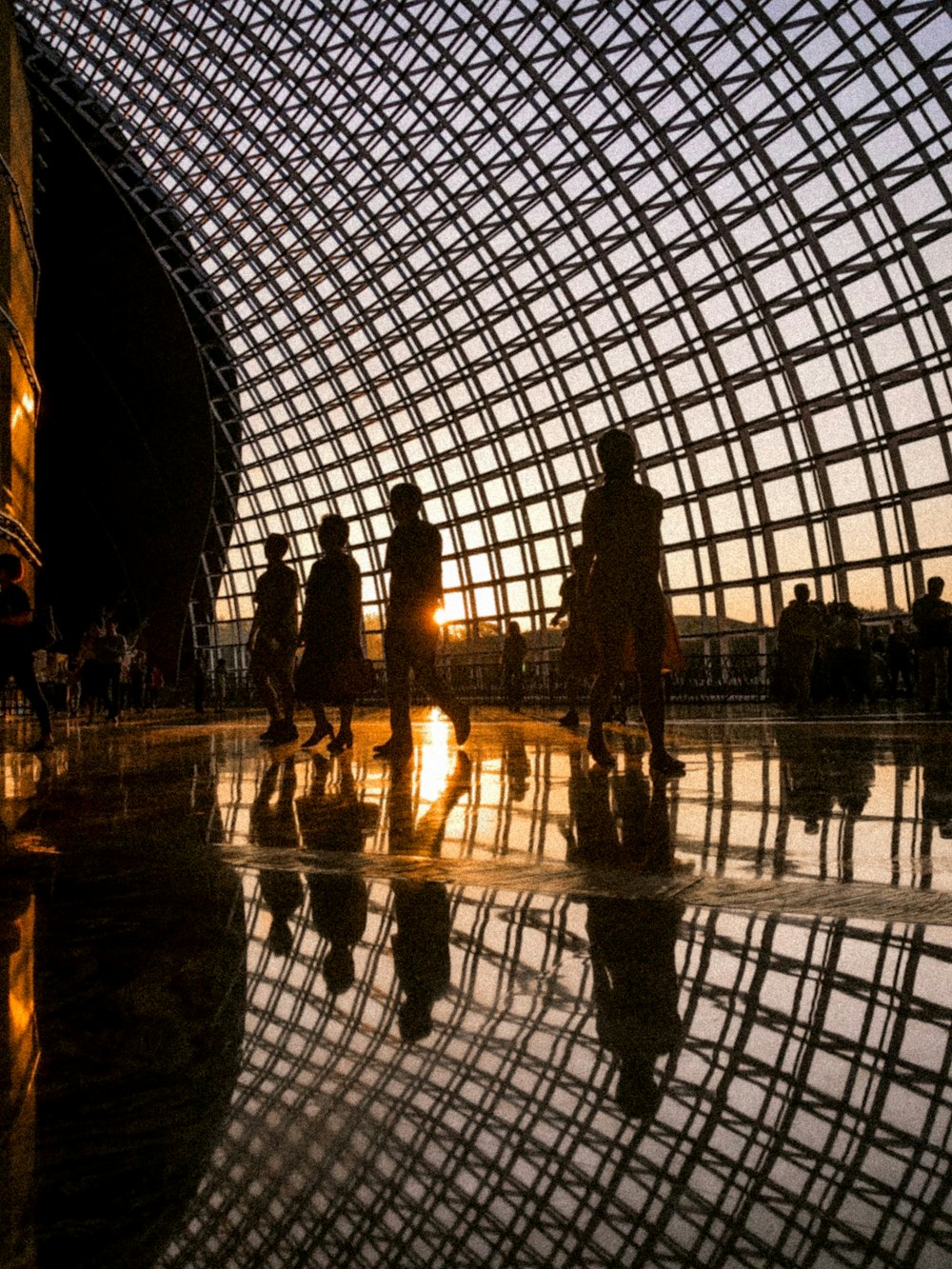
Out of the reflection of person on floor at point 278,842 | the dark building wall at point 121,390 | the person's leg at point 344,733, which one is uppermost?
the dark building wall at point 121,390

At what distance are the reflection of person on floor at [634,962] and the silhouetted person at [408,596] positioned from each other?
178 inches

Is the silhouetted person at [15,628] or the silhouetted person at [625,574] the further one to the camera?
the silhouetted person at [15,628]

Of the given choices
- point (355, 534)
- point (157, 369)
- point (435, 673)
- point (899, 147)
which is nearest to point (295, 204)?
point (157, 369)

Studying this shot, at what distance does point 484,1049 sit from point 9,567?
982 cm

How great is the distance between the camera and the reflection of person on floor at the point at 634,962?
163cm

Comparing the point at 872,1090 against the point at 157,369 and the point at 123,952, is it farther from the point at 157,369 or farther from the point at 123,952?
the point at 157,369

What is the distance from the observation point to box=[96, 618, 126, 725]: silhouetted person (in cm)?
1928

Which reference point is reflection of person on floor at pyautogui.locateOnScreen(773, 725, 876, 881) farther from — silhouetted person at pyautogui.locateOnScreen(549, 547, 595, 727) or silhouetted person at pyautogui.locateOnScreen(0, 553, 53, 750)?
silhouetted person at pyautogui.locateOnScreen(0, 553, 53, 750)

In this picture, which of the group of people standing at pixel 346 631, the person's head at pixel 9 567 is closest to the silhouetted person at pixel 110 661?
the group of people standing at pixel 346 631

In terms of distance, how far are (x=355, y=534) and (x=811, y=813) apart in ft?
138

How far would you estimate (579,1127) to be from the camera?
1.38 m

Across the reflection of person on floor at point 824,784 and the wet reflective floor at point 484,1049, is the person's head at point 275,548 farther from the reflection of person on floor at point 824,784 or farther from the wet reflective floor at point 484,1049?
the wet reflective floor at point 484,1049

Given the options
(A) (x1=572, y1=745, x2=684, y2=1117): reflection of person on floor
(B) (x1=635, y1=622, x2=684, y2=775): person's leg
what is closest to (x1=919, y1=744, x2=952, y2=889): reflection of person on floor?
(A) (x1=572, y1=745, x2=684, y2=1117): reflection of person on floor

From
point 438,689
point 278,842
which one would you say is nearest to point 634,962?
point 278,842
